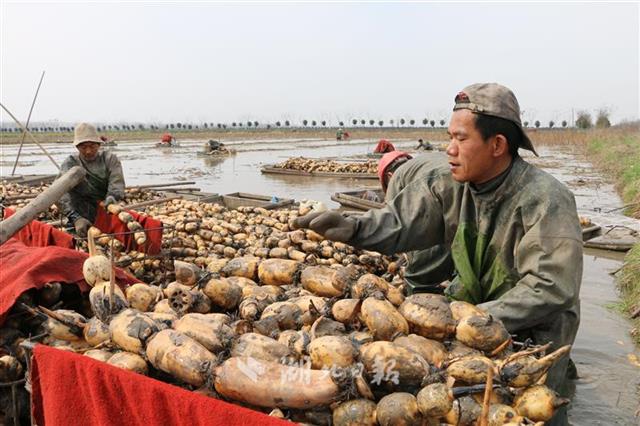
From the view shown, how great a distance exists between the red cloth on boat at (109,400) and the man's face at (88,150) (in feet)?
15.6

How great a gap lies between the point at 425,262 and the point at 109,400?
2.42 metres

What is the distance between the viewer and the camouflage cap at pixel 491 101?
256cm

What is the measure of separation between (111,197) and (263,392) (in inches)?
196

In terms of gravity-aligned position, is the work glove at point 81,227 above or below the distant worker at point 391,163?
below

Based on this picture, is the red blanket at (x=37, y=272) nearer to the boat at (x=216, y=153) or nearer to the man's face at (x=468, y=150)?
the man's face at (x=468, y=150)

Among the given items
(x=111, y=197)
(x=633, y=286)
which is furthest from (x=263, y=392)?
(x=633, y=286)

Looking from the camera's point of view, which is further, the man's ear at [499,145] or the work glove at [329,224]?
the work glove at [329,224]

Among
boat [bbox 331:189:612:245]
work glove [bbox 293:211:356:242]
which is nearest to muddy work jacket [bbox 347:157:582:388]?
work glove [bbox 293:211:356:242]

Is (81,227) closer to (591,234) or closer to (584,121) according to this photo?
(591,234)

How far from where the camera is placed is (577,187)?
17344 millimetres

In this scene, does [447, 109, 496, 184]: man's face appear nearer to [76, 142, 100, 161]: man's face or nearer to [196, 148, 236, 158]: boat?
[76, 142, 100, 161]: man's face

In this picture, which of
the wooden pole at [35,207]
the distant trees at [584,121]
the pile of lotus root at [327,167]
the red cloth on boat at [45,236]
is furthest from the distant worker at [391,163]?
the distant trees at [584,121]

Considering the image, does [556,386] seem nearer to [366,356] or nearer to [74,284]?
[366,356]

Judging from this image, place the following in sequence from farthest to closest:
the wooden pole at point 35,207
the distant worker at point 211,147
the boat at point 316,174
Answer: the distant worker at point 211,147
the boat at point 316,174
the wooden pole at point 35,207
